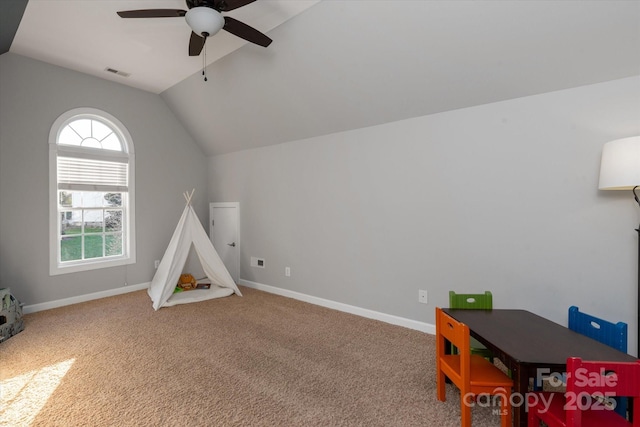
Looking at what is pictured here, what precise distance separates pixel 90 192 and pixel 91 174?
268 mm

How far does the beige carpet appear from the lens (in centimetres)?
194

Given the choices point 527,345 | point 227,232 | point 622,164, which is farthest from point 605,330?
point 227,232

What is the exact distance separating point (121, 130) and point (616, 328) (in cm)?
581

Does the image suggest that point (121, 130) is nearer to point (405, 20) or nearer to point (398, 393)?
point (405, 20)

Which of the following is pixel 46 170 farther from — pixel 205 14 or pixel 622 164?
pixel 622 164

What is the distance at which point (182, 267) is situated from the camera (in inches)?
169

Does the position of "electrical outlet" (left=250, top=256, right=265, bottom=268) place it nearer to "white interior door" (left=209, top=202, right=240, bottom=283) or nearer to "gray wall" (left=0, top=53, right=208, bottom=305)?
"white interior door" (left=209, top=202, right=240, bottom=283)

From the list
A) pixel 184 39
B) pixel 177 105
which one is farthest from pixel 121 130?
pixel 184 39

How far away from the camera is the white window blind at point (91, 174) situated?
4090mm

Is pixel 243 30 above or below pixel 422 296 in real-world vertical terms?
above

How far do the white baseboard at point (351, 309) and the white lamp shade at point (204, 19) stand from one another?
10.4ft

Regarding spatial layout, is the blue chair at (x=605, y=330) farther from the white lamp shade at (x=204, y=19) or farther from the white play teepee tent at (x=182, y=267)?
the white play teepee tent at (x=182, y=267)

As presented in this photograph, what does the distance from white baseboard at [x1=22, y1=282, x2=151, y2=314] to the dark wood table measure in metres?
4.66

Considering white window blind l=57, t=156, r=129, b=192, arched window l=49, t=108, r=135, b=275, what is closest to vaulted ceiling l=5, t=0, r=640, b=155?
arched window l=49, t=108, r=135, b=275
